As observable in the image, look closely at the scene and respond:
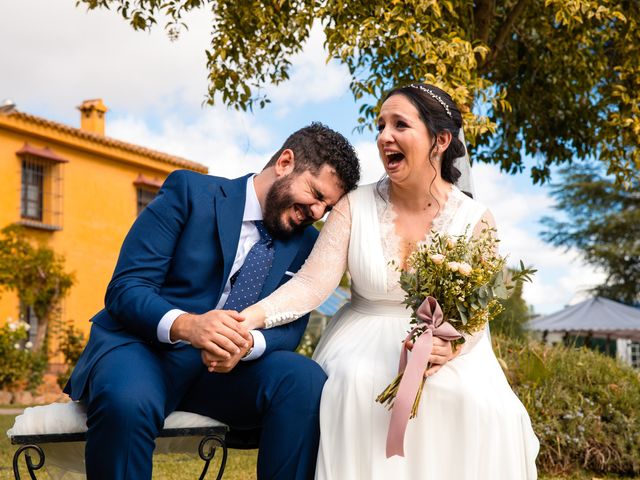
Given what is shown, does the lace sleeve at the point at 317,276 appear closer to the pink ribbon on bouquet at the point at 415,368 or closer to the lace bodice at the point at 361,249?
the lace bodice at the point at 361,249

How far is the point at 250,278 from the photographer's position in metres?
3.59

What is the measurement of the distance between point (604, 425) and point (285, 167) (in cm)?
432

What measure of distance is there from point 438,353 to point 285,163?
1.11m

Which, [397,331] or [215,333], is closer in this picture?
[215,333]

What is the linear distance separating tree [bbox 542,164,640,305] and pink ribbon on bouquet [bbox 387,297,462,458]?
30.1 meters

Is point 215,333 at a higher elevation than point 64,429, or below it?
higher

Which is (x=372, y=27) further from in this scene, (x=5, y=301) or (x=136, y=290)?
(x=5, y=301)

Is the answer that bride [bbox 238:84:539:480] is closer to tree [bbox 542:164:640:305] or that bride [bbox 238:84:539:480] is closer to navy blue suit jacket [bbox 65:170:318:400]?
navy blue suit jacket [bbox 65:170:318:400]

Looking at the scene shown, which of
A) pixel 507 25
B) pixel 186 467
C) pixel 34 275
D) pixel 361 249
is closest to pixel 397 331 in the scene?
pixel 361 249

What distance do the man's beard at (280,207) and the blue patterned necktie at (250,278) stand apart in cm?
10

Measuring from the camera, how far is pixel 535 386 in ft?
22.6

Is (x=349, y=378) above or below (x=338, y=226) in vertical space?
below

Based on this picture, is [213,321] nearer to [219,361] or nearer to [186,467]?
[219,361]

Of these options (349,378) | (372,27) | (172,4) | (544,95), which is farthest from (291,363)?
(544,95)
